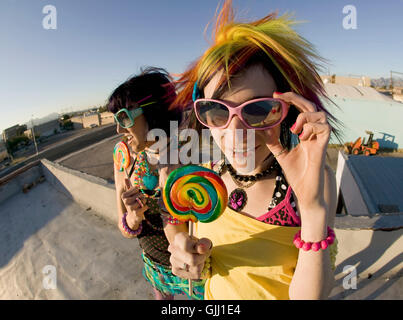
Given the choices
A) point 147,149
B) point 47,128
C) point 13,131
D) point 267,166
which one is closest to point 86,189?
point 147,149

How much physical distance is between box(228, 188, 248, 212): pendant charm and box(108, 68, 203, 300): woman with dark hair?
79 centimetres

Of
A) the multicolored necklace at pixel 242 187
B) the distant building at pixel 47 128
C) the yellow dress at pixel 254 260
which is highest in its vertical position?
the multicolored necklace at pixel 242 187

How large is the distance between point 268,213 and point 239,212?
19 centimetres

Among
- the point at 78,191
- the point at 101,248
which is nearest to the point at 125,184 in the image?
the point at 101,248

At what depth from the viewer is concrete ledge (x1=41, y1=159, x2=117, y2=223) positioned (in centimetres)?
504

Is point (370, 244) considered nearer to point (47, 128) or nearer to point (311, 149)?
point (311, 149)

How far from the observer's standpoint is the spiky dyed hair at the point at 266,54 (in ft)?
3.76

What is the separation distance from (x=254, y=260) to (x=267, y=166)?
559 millimetres

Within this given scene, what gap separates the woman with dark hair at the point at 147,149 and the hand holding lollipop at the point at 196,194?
0.60 meters

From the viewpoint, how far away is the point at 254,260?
1.21m

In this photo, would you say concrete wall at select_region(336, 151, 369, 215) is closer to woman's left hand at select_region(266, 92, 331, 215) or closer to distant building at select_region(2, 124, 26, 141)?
woman's left hand at select_region(266, 92, 331, 215)

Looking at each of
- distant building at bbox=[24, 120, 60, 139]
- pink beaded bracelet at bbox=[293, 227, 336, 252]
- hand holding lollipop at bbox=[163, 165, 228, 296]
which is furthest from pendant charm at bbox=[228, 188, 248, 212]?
distant building at bbox=[24, 120, 60, 139]

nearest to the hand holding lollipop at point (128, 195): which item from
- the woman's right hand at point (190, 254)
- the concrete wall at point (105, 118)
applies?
the woman's right hand at point (190, 254)

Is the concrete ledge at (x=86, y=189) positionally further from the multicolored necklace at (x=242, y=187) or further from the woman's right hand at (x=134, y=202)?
the multicolored necklace at (x=242, y=187)
